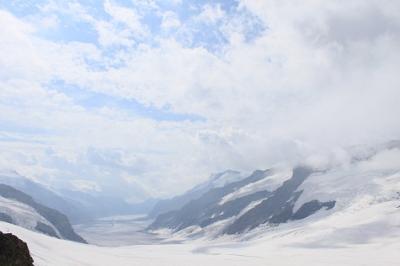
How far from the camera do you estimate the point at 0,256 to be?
50.8 meters

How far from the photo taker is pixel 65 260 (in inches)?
3428

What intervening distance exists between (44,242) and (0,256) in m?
53.4

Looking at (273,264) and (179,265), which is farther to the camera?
(273,264)

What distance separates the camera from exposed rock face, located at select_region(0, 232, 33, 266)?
5106 centimetres

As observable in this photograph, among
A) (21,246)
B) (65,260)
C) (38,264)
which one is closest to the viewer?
(21,246)

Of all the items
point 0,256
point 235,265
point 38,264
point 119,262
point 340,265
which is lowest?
point 0,256

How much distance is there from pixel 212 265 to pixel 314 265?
184ft

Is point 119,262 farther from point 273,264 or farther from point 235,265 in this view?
point 273,264

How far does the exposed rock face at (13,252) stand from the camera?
5106 cm

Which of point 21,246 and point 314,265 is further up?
point 314,265

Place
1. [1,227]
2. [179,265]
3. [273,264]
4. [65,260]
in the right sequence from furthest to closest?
[273,264], [179,265], [1,227], [65,260]

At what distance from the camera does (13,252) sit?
5325cm

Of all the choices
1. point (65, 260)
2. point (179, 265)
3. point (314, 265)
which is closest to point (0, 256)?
point (65, 260)

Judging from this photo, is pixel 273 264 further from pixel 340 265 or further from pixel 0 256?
pixel 0 256
